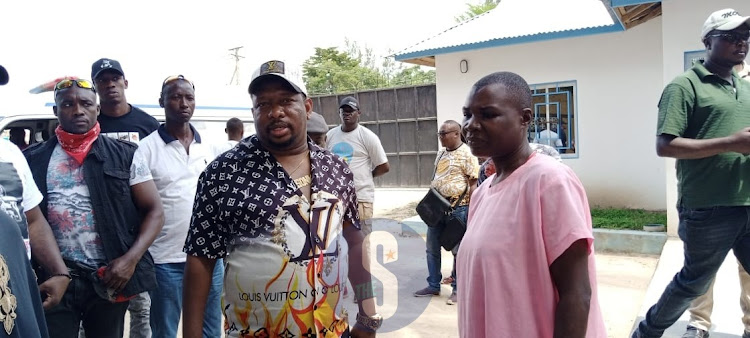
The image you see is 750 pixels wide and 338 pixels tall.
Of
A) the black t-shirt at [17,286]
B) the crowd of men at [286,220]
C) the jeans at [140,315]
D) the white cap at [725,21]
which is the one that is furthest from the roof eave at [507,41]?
the black t-shirt at [17,286]

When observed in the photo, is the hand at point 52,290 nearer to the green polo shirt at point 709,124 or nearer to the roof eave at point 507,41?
the green polo shirt at point 709,124

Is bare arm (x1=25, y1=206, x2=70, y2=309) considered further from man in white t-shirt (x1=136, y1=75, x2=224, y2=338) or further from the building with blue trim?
the building with blue trim

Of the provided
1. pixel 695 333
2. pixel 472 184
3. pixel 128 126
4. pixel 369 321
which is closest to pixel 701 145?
pixel 695 333

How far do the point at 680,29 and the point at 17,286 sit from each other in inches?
283

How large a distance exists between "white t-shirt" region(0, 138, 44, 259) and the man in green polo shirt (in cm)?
312

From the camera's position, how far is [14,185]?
2146mm

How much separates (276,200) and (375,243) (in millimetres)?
6295

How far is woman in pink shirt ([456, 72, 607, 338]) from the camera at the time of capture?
164cm

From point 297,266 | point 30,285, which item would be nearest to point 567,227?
point 297,266

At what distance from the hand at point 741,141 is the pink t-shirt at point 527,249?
1.62 metres

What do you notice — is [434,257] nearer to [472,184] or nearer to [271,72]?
[472,184]

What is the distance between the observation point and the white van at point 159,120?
20.5ft

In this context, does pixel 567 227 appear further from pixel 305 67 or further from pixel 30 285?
pixel 305 67

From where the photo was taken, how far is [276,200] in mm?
1938
